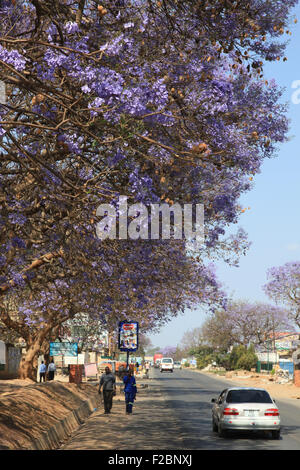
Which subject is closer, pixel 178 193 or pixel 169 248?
pixel 178 193

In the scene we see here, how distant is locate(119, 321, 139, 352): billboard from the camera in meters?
29.8

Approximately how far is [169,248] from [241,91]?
4.77 meters

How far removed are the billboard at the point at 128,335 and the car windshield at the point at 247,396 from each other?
10.2 meters

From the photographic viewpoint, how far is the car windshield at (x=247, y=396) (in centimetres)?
1948

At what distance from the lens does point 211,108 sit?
13070 mm

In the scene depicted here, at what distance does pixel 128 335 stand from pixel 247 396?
424 inches

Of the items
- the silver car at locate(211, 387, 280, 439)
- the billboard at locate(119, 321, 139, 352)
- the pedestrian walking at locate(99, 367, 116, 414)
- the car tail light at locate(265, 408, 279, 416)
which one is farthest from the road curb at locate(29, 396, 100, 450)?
the car tail light at locate(265, 408, 279, 416)

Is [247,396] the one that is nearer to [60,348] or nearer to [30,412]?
[30,412]

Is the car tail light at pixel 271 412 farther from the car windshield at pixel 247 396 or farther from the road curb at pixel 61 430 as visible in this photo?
the road curb at pixel 61 430

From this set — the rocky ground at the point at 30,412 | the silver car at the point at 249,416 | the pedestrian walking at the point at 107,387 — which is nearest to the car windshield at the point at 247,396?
the silver car at the point at 249,416

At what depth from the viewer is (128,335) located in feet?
97.9

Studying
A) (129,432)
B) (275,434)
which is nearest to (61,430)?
(129,432)

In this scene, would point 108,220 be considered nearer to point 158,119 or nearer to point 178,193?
point 178,193

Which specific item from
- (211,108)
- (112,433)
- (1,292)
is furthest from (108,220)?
(112,433)
